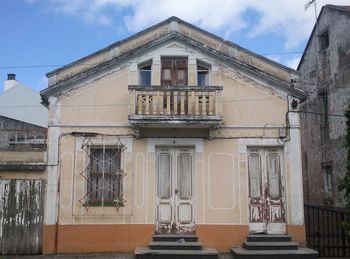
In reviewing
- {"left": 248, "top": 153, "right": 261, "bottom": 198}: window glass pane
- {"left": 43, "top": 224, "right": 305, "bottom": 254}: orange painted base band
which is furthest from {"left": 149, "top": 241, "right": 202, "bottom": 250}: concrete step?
{"left": 248, "top": 153, "right": 261, "bottom": 198}: window glass pane

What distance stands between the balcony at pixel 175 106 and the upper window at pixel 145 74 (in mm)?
960

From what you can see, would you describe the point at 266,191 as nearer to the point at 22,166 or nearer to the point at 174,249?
the point at 174,249

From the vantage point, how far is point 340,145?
17828 mm

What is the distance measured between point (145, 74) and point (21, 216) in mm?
5616

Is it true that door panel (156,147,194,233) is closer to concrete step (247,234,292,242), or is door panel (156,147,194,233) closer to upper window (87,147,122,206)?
upper window (87,147,122,206)

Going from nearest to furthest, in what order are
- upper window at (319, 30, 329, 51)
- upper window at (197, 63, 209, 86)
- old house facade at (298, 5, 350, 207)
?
1. upper window at (197, 63, 209, 86)
2. old house facade at (298, 5, 350, 207)
3. upper window at (319, 30, 329, 51)

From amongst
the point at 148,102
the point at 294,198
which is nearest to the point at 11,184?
the point at 148,102

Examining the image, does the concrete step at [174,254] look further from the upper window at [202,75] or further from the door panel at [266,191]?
the upper window at [202,75]

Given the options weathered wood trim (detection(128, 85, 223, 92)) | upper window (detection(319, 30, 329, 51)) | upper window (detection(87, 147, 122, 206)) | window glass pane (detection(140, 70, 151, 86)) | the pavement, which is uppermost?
upper window (detection(319, 30, 329, 51))

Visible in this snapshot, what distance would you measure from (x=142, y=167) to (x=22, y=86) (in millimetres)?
16435

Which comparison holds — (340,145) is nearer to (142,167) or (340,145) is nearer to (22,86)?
(142,167)

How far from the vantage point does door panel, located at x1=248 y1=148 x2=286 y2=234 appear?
13.0 m

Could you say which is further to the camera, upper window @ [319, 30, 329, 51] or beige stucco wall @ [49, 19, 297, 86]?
upper window @ [319, 30, 329, 51]

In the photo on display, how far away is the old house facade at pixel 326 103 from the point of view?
17797 mm
